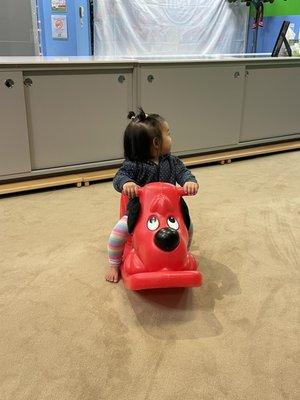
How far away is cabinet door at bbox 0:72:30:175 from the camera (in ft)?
6.66

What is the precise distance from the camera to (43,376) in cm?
99

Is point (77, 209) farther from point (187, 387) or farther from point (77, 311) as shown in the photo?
point (187, 387)

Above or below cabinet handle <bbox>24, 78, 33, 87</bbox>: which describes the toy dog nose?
below

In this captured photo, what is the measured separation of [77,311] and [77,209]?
2.73 feet

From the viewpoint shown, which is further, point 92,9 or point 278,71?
point 92,9

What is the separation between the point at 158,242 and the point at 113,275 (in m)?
0.29

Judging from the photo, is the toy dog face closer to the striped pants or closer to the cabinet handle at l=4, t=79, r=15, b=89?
the striped pants

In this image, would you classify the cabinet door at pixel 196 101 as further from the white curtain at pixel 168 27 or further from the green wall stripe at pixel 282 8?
the green wall stripe at pixel 282 8

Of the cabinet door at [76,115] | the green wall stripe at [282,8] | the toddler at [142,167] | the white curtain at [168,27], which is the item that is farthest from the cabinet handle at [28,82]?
the green wall stripe at [282,8]

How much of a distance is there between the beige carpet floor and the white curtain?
8.75 ft

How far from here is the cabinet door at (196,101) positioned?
2.45 meters

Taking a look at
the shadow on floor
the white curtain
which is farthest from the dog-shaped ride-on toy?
the white curtain

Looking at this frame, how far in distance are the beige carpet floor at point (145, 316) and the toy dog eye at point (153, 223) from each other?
0.78 feet

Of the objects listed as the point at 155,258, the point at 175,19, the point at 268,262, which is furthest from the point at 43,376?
the point at 175,19
